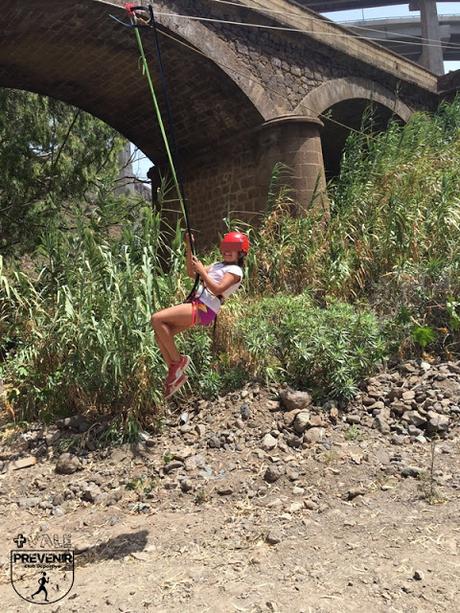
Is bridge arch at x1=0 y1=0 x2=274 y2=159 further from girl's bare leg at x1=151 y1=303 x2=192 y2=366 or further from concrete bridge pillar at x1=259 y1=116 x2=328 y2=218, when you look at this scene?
girl's bare leg at x1=151 y1=303 x2=192 y2=366

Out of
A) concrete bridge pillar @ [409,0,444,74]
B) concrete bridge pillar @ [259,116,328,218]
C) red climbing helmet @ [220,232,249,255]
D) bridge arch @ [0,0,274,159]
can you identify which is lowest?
red climbing helmet @ [220,232,249,255]

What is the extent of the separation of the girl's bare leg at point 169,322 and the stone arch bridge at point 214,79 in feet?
14.5

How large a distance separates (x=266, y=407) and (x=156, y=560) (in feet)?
5.42

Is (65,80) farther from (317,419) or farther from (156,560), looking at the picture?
(156,560)

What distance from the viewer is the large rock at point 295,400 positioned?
4.11 m

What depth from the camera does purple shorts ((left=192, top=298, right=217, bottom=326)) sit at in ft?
10.3

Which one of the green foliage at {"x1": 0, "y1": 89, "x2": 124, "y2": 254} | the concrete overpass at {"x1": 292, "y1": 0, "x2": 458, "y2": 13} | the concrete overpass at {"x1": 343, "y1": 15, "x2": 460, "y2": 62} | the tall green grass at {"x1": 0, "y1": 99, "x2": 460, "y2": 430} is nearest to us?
the tall green grass at {"x1": 0, "y1": 99, "x2": 460, "y2": 430}

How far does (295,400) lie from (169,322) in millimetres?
1447

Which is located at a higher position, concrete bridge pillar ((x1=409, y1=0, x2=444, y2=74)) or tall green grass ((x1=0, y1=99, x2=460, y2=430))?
concrete bridge pillar ((x1=409, y1=0, x2=444, y2=74))

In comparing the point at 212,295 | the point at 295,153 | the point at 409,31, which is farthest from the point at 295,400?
the point at 409,31

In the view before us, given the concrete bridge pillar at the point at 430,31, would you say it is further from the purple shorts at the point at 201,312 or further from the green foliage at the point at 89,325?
the purple shorts at the point at 201,312

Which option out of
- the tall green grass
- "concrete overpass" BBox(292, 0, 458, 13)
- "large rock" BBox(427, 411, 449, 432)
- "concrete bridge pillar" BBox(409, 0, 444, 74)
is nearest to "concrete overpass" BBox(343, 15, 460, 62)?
"concrete bridge pillar" BBox(409, 0, 444, 74)

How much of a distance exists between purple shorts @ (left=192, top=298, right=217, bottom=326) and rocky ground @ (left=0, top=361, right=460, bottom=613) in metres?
1.09

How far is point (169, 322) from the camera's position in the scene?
3092mm
